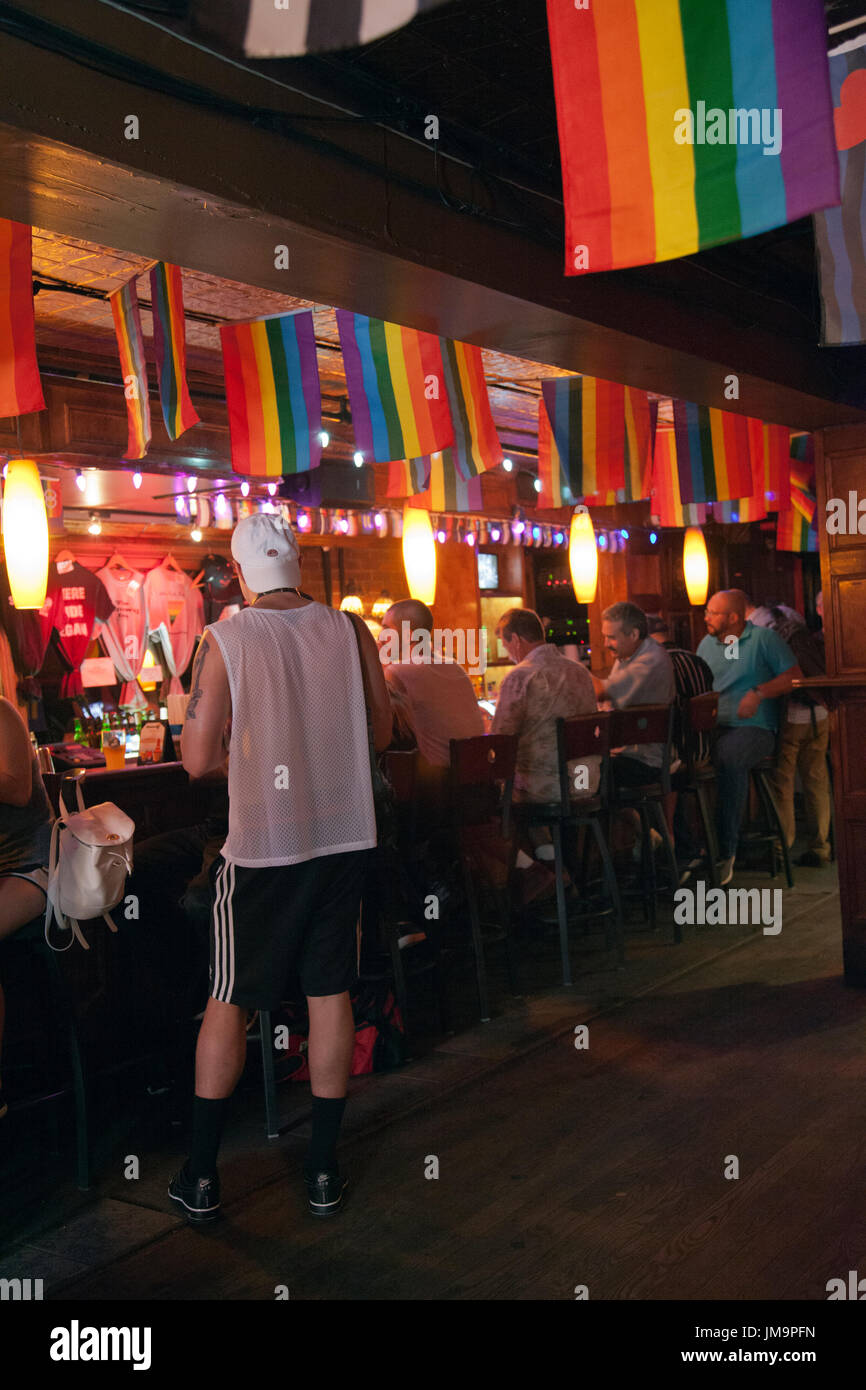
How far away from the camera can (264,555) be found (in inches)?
118

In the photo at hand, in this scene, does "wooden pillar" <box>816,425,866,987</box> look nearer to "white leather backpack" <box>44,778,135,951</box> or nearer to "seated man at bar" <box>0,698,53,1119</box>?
"white leather backpack" <box>44,778,135,951</box>

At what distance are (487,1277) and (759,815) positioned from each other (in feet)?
18.5

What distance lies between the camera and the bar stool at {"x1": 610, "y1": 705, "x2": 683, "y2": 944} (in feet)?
17.6

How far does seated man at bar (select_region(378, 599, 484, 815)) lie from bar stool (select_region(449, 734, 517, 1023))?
0.24m

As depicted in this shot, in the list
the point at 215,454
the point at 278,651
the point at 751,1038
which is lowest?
the point at 751,1038

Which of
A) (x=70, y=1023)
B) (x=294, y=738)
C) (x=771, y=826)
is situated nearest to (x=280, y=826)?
(x=294, y=738)

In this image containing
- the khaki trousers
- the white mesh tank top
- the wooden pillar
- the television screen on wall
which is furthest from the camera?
the television screen on wall

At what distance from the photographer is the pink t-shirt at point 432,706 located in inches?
193

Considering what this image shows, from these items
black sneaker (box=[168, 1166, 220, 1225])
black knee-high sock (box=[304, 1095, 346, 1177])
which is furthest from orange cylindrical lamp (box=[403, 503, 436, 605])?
black sneaker (box=[168, 1166, 220, 1225])

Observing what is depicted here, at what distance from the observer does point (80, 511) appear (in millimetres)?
8805

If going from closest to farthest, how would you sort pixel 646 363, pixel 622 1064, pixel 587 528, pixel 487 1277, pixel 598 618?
pixel 487 1277 < pixel 622 1064 < pixel 646 363 < pixel 587 528 < pixel 598 618

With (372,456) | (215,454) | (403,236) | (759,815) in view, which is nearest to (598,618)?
(759,815)

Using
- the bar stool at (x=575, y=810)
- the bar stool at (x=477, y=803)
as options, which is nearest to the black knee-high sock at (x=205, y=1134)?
the bar stool at (x=477, y=803)
